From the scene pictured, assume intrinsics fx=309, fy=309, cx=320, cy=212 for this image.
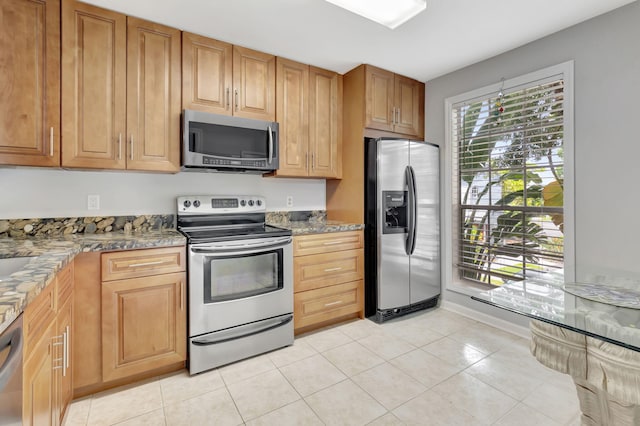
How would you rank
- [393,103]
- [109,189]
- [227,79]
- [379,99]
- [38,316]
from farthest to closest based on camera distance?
1. [393,103]
2. [379,99]
3. [227,79]
4. [109,189]
5. [38,316]

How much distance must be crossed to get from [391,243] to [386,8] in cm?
186

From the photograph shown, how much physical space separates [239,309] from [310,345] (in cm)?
69

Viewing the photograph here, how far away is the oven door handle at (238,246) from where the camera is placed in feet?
6.77

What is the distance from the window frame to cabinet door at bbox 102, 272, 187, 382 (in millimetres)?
2251

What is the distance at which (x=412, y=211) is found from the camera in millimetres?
2971

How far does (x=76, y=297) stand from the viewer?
1759 mm

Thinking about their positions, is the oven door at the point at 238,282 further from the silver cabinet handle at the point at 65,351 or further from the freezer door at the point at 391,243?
the freezer door at the point at 391,243

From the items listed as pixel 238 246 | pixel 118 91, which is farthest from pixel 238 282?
pixel 118 91

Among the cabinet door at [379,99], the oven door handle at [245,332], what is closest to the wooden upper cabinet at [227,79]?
the cabinet door at [379,99]

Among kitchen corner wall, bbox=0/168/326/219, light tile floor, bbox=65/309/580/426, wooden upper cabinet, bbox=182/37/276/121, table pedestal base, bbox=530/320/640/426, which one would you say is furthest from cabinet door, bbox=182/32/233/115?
table pedestal base, bbox=530/320/640/426

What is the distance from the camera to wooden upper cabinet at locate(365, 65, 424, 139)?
9.71 ft

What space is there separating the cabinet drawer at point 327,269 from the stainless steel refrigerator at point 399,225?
15 centimetres

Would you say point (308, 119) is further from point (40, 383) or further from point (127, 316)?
point (40, 383)

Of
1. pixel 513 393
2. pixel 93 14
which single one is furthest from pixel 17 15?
pixel 513 393
